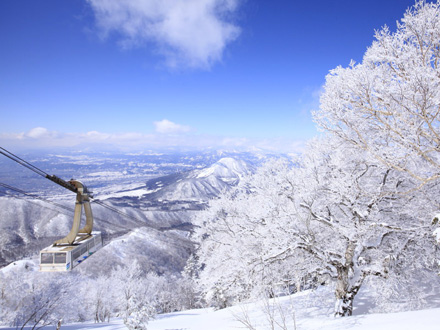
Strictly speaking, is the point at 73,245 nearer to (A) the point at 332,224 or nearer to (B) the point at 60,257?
(B) the point at 60,257

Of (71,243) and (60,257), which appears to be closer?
(60,257)

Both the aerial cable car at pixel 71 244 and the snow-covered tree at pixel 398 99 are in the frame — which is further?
the aerial cable car at pixel 71 244

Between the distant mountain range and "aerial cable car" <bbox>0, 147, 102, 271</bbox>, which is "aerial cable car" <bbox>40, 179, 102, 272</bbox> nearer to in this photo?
"aerial cable car" <bbox>0, 147, 102, 271</bbox>

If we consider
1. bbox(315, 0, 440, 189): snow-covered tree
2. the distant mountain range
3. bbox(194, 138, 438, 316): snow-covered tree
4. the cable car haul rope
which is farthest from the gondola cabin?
the distant mountain range

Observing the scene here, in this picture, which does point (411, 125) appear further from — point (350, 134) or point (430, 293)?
point (430, 293)

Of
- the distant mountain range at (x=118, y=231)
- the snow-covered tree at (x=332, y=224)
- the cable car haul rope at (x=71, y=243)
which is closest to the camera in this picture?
the snow-covered tree at (x=332, y=224)

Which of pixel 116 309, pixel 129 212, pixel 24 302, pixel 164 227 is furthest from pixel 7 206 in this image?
pixel 24 302

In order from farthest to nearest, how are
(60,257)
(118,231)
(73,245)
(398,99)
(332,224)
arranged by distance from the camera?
Answer: (118,231)
(73,245)
(60,257)
(332,224)
(398,99)

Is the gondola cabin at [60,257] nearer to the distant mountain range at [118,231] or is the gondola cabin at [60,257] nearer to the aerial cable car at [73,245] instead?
the aerial cable car at [73,245]

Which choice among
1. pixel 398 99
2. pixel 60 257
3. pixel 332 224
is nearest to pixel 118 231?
pixel 60 257

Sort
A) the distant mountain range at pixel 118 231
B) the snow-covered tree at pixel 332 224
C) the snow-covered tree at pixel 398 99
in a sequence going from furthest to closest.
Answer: the distant mountain range at pixel 118 231
the snow-covered tree at pixel 332 224
the snow-covered tree at pixel 398 99

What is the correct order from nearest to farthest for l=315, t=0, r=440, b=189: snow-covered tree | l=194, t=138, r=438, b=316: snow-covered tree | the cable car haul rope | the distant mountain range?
l=315, t=0, r=440, b=189: snow-covered tree < l=194, t=138, r=438, b=316: snow-covered tree < the cable car haul rope < the distant mountain range

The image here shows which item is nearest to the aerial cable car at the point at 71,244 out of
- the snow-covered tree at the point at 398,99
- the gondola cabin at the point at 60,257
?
the gondola cabin at the point at 60,257

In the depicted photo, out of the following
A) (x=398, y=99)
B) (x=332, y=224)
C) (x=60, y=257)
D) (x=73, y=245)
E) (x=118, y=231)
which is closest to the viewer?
(x=398, y=99)
